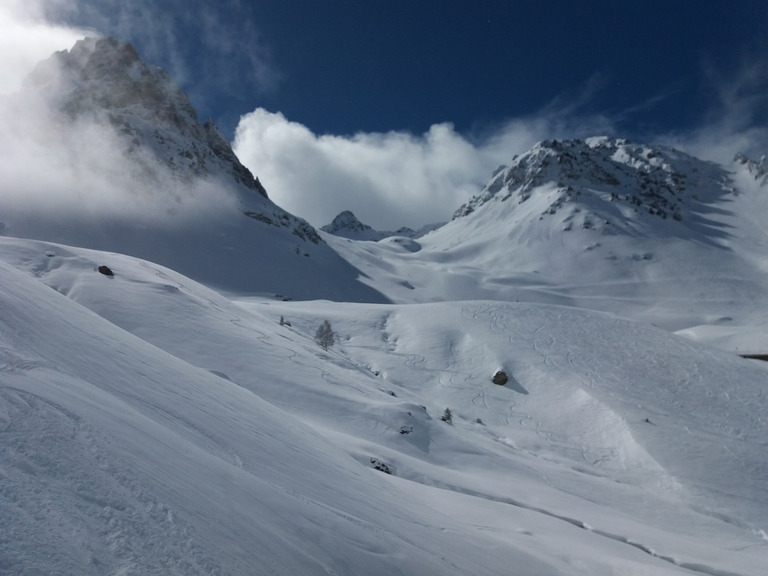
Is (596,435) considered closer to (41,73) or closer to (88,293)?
(88,293)

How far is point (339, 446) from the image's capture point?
11.6 metres

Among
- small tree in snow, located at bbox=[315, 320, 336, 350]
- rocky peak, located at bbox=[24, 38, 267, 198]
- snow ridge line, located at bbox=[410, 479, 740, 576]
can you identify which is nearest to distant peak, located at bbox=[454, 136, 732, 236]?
rocky peak, located at bbox=[24, 38, 267, 198]

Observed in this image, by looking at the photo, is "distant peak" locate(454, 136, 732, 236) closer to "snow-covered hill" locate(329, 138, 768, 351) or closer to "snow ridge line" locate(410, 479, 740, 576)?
"snow-covered hill" locate(329, 138, 768, 351)

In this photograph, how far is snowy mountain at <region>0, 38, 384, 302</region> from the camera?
236ft

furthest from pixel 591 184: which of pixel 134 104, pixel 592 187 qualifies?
pixel 134 104

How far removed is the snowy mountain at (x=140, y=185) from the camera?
7195cm

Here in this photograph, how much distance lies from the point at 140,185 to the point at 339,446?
87.7 metres

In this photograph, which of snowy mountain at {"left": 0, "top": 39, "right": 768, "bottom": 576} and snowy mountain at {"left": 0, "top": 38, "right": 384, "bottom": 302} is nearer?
snowy mountain at {"left": 0, "top": 39, "right": 768, "bottom": 576}

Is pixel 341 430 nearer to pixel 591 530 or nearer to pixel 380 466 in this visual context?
pixel 380 466

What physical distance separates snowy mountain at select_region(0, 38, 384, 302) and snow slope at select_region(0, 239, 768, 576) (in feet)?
164

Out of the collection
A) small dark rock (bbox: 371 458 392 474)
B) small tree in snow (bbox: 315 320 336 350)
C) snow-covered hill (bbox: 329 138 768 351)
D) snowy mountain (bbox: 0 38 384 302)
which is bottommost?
small dark rock (bbox: 371 458 392 474)

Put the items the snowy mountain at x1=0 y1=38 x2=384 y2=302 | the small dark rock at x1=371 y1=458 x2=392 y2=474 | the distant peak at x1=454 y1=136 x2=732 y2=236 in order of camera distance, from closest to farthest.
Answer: the small dark rock at x1=371 y1=458 x2=392 y2=474 → the snowy mountain at x1=0 y1=38 x2=384 y2=302 → the distant peak at x1=454 y1=136 x2=732 y2=236

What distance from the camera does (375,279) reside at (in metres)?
96.2

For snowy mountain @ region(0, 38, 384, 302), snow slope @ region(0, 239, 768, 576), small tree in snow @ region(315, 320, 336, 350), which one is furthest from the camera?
snowy mountain @ region(0, 38, 384, 302)
